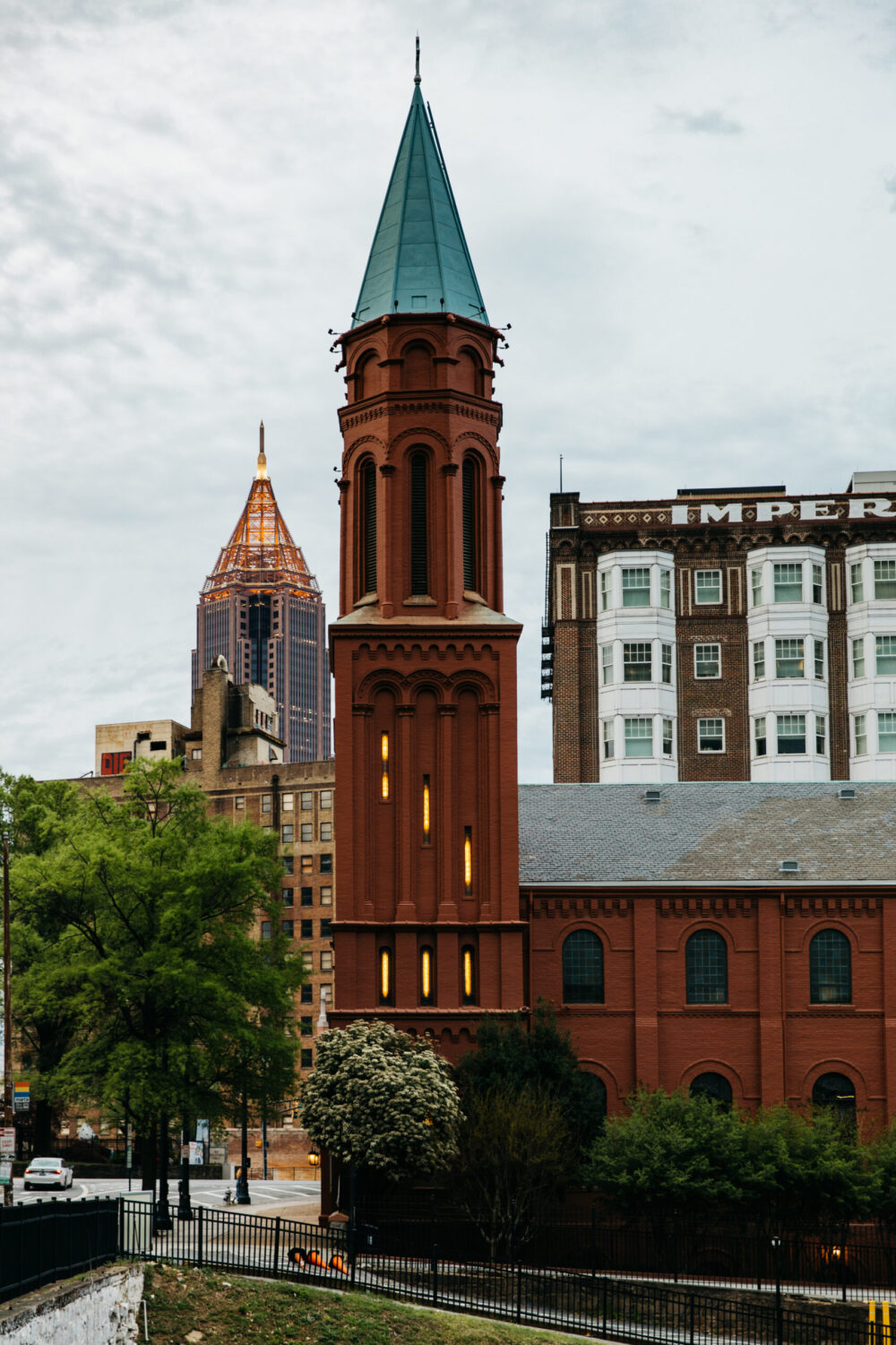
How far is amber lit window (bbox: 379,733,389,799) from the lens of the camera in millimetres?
53000

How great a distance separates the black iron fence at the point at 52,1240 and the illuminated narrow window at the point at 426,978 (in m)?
22.4

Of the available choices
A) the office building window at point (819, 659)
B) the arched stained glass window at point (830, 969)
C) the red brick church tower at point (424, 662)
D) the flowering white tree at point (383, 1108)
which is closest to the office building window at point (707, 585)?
the office building window at point (819, 659)

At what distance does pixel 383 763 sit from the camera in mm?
53219

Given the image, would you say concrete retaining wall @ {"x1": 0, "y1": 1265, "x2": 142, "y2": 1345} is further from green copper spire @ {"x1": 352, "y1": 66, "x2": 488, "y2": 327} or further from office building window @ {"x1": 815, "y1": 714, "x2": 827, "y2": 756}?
office building window @ {"x1": 815, "y1": 714, "x2": 827, "y2": 756}

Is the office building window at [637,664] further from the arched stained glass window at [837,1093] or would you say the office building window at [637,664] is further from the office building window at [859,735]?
the arched stained glass window at [837,1093]

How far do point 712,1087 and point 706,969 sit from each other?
147 inches

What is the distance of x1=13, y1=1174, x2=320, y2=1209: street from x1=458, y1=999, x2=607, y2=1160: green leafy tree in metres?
14.7

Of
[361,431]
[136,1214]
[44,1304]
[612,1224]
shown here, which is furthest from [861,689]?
[44,1304]

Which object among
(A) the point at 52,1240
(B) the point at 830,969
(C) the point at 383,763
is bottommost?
(A) the point at 52,1240

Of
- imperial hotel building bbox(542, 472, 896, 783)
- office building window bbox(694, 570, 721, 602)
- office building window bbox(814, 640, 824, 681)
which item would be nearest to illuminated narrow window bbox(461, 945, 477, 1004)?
imperial hotel building bbox(542, 472, 896, 783)

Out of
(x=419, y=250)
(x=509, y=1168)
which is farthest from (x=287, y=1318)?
(x=419, y=250)

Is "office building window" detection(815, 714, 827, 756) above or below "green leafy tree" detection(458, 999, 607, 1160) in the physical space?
above

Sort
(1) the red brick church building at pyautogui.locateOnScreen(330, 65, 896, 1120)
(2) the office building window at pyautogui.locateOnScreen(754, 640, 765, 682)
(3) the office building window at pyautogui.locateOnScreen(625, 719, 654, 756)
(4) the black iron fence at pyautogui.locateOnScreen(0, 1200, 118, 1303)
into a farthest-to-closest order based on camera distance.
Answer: (2) the office building window at pyautogui.locateOnScreen(754, 640, 765, 682) < (3) the office building window at pyautogui.locateOnScreen(625, 719, 654, 756) < (1) the red brick church building at pyautogui.locateOnScreen(330, 65, 896, 1120) < (4) the black iron fence at pyautogui.locateOnScreen(0, 1200, 118, 1303)

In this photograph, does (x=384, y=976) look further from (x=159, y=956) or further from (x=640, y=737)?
(x=640, y=737)
